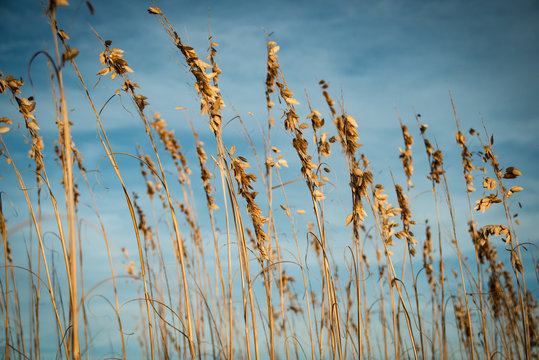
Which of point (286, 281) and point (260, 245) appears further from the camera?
point (286, 281)

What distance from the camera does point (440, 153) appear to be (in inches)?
76.2

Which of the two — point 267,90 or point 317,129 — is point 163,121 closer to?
point 267,90

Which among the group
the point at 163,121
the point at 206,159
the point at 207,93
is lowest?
the point at 207,93

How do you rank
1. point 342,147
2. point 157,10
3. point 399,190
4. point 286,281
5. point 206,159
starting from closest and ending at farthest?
point 157,10, point 342,147, point 399,190, point 206,159, point 286,281

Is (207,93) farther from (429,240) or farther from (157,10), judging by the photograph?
(429,240)

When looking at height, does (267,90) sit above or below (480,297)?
above

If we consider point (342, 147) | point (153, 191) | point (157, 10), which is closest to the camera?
point (157, 10)

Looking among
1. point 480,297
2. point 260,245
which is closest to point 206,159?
point 260,245

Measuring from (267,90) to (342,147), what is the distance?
0.46 metres

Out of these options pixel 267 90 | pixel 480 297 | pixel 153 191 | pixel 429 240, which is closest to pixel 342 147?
pixel 267 90

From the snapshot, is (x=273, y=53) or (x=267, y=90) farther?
(x=267, y=90)

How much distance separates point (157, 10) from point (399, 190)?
1.31 m

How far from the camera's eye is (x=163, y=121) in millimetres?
2801

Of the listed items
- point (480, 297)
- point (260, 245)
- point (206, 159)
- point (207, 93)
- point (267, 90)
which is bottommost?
point (480, 297)
